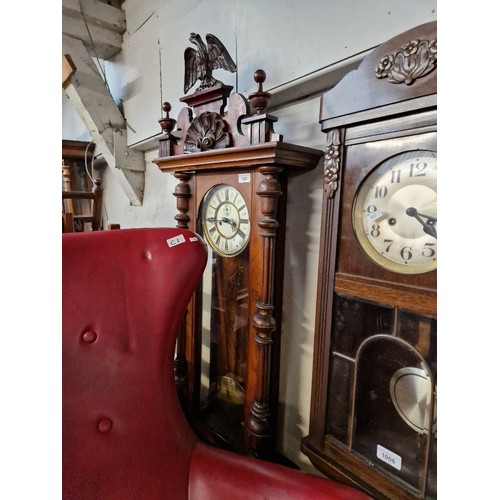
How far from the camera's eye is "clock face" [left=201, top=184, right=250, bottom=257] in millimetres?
1010

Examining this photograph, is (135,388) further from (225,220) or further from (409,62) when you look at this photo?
(409,62)

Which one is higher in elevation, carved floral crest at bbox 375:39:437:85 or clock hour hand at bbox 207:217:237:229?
carved floral crest at bbox 375:39:437:85

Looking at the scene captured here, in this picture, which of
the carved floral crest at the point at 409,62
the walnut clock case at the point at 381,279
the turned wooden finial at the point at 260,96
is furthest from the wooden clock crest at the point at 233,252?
the carved floral crest at the point at 409,62

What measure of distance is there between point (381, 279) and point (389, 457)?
16.1 inches

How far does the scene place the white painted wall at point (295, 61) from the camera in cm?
81

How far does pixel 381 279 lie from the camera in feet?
2.19

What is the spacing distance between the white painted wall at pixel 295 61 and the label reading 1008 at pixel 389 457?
35 cm

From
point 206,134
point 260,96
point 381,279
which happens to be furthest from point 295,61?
point 381,279

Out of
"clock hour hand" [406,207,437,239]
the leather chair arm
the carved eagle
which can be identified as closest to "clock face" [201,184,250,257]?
the carved eagle

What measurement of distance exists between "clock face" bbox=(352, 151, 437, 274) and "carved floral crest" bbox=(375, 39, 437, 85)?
0.14 metres

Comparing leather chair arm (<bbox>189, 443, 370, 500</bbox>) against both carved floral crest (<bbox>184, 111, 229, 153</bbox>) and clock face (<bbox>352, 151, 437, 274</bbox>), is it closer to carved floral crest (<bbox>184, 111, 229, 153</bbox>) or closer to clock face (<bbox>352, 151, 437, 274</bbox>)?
clock face (<bbox>352, 151, 437, 274</bbox>)
